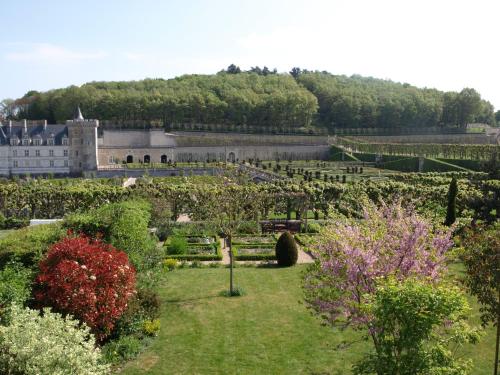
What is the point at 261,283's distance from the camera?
19344 mm

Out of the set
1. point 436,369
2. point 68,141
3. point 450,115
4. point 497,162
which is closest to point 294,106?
point 450,115

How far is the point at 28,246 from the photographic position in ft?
45.9

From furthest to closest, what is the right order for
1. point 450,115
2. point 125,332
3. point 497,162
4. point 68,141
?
point 450,115
point 68,141
point 497,162
point 125,332

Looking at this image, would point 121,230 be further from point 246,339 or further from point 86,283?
point 246,339

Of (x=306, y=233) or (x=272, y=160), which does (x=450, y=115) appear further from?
(x=306, y=233)

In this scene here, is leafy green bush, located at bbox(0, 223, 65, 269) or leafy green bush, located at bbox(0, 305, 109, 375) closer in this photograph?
leafy green bush, located at bbox(0, 305, 109, 375)

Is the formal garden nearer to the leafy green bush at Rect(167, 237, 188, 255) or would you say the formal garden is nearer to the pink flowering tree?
the pink flowering tree

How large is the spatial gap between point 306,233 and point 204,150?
193ft

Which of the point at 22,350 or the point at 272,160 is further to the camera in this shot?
the point at 272,160

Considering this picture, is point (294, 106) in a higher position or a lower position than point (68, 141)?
higher

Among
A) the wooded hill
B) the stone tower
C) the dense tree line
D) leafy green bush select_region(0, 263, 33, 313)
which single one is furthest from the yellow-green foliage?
the dense tree line

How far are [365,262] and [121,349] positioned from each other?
21.9 ft

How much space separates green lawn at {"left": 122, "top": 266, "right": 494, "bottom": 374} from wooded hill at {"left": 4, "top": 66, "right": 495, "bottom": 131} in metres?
81.4

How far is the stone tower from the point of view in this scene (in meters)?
69.9
